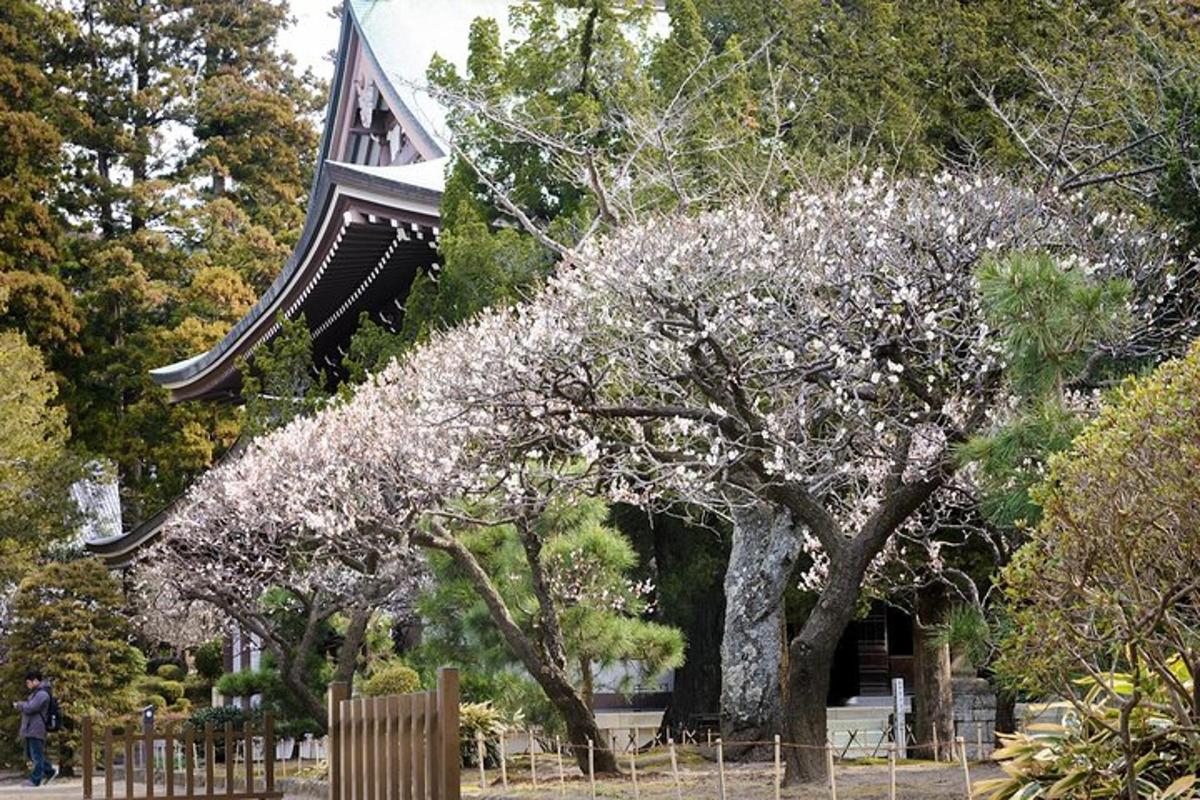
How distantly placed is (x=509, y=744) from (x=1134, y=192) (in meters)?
11.7

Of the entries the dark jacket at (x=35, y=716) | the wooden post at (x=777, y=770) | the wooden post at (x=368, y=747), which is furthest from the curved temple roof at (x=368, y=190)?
the wooden post at (x=368, y=747)

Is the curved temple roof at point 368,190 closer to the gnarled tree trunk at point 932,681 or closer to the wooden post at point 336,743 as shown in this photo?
the gnarled tree trunk at point 932,681

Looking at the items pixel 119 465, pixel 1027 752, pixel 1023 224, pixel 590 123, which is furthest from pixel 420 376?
pixel 119 465

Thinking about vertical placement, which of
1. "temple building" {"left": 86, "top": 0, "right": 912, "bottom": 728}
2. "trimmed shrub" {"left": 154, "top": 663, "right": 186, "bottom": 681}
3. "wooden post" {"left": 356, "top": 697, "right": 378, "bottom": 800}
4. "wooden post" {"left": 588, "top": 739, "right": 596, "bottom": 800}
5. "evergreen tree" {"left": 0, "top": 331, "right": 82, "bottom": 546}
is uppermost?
"temple building" {"left": 86, "top": 0, "right": 912, "bottom": 728}

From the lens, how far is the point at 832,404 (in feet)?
43.9

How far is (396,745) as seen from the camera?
841 centimetres

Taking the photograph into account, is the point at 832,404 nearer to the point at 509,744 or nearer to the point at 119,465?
the point at 509,744

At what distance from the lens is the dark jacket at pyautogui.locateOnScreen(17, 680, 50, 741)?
925 inches

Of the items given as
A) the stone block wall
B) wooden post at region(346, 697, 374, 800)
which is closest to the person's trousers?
the stone block wall

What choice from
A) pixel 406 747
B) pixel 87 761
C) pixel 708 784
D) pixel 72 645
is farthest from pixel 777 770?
pixel 72 645

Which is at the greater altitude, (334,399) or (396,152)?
(396,152)

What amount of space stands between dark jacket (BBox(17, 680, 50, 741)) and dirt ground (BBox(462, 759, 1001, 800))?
325 inches

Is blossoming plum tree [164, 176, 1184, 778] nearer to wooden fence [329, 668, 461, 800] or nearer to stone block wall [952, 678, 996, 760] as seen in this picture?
wooden fence [329, 668, 461, 800]

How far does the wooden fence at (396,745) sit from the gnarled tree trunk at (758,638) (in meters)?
7.12
